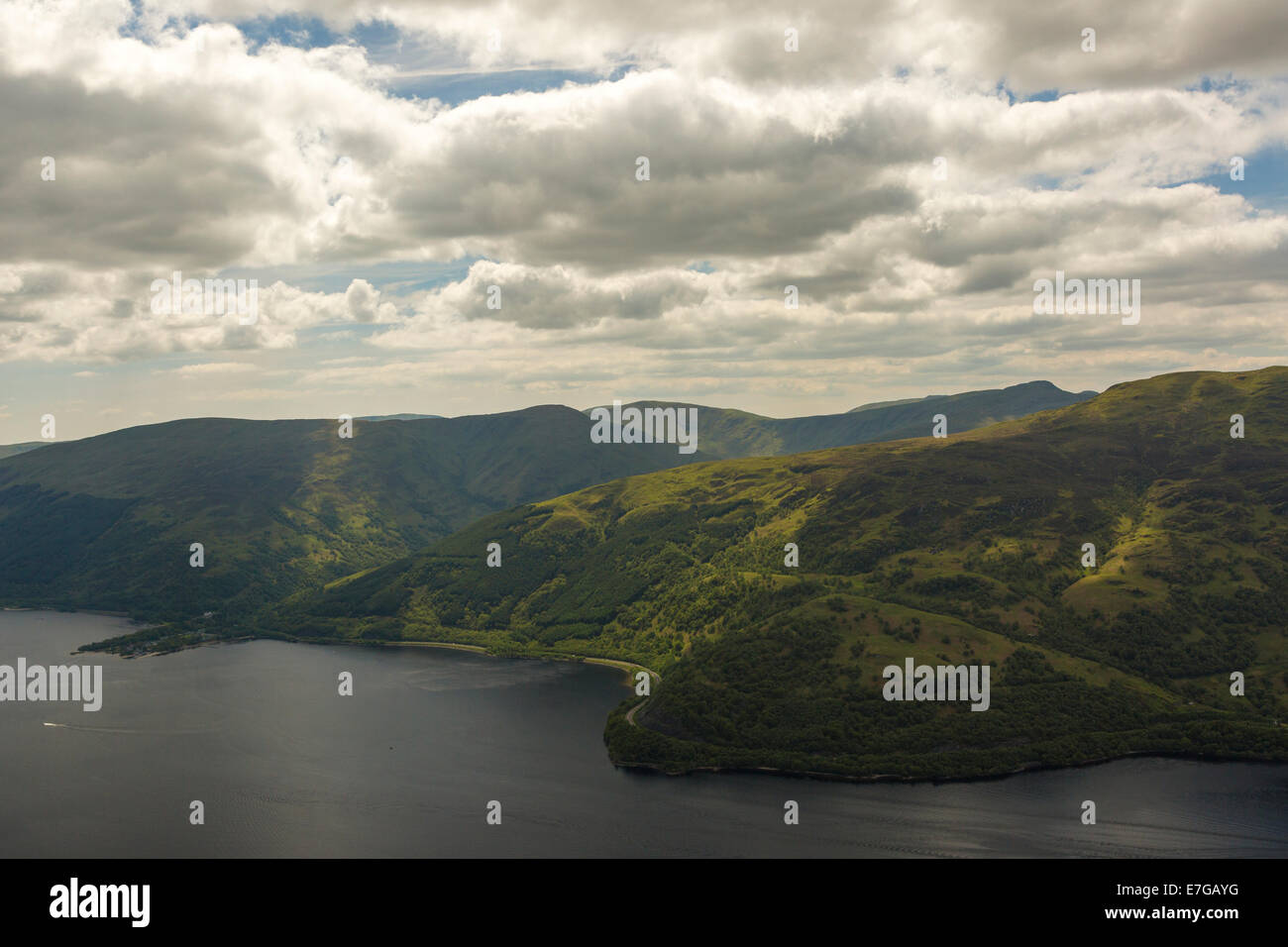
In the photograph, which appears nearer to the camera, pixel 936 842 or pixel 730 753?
pixel 936 842

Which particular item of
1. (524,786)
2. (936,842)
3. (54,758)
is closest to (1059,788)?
(936,842)

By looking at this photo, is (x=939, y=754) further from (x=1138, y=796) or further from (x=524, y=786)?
(x=524, y=786)

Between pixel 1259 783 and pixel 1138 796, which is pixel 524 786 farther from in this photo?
pixel 1259 783

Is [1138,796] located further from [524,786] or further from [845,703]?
[524,786]
